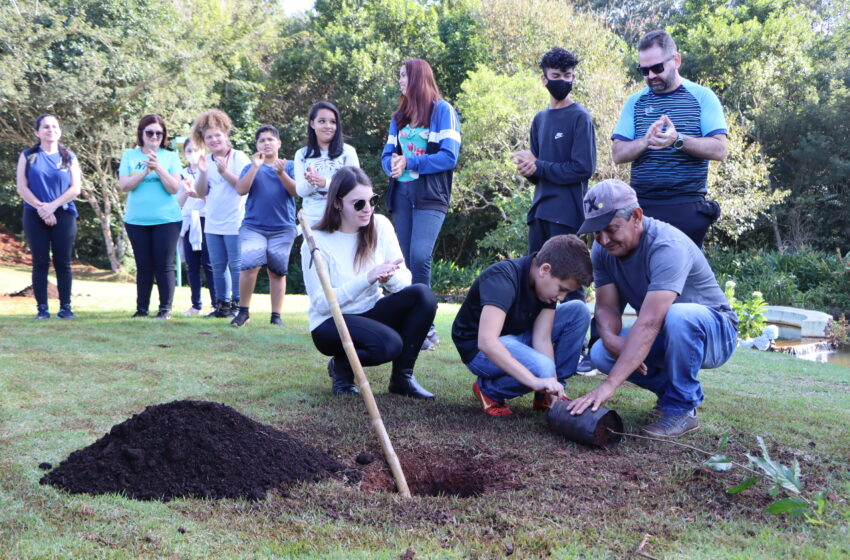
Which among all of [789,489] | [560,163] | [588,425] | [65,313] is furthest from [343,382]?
[65,313]

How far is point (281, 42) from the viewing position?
27516mm

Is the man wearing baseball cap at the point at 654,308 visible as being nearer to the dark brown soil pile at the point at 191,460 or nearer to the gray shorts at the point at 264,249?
the dark brown soil pile at the point at 191,460

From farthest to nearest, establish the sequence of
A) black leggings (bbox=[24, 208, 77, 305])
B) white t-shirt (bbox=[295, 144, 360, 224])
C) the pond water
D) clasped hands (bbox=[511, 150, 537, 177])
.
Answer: the pond water
black leggings (bbox=[24, 208, 77, 305])
white t-shirt (bbox=[295, 144, 360, 224])
clasped hands (bbox=[511, 150, 537, 177])

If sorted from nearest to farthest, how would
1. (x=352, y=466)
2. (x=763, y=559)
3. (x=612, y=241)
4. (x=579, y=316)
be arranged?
(x=763, y=559)
(x=352, y=466)
(x=612, y=241)
(x=579, y=316)

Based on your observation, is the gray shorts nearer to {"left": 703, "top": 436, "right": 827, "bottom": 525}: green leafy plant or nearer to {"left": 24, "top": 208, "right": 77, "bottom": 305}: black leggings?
{"left": 24, "top": 208, "right": 77, "bottom": 305}: black leggings

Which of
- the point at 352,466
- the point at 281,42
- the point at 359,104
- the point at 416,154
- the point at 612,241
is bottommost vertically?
the point at 352,466

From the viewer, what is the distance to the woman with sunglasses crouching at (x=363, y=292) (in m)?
4.16

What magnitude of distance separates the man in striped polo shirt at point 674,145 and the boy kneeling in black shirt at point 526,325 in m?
0.88

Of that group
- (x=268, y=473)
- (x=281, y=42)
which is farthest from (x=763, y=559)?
(x=281, y=42)

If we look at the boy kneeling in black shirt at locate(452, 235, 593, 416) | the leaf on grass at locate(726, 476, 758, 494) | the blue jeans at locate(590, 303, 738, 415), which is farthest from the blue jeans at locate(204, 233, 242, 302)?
the leaf on grass at locate(726, 476, 758, 494)

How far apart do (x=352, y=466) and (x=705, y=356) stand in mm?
1848

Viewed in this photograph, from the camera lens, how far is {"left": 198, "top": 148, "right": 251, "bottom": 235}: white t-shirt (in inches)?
284

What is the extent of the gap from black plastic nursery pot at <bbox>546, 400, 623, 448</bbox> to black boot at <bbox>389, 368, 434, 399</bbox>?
982 millimetres

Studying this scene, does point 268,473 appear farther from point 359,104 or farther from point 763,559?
point 359,104
